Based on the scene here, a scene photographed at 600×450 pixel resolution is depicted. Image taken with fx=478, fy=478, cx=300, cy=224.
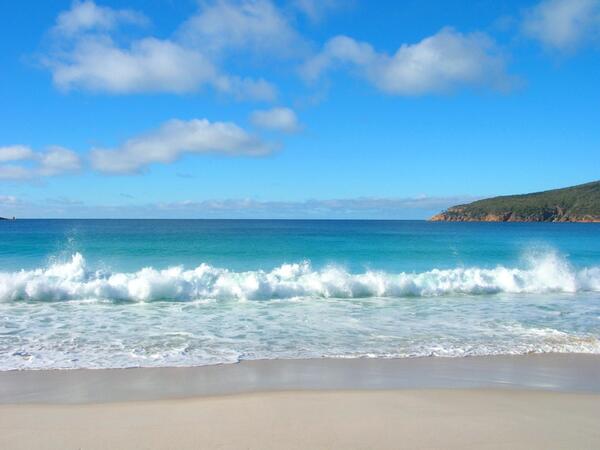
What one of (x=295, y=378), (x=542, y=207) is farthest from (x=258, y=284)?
(x=542, y=207)

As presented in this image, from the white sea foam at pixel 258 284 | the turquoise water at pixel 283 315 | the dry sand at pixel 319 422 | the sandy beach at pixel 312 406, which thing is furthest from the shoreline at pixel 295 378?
the white sea foam at pixel 258 284

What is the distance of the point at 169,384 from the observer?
710 cm

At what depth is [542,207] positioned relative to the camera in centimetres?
12425

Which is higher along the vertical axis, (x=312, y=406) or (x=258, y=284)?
(x=258, y=284)

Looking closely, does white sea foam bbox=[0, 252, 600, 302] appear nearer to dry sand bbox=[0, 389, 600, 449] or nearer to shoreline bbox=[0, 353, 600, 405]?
shoreline bbox=[0, 353, 600, 405]

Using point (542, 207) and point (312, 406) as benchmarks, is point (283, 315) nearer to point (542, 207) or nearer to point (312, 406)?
point (312, 406)

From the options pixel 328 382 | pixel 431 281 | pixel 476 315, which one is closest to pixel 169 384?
pixel 328 382

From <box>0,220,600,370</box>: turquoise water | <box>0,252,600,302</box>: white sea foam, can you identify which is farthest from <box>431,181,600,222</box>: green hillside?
<box>0,220,600,370</box>: turquoise water

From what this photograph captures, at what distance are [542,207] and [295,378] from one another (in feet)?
436

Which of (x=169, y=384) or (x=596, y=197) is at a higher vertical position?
(x=596, y=197)

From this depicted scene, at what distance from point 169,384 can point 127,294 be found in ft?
31.0

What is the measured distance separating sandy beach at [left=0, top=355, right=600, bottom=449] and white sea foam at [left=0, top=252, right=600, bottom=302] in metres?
8.34

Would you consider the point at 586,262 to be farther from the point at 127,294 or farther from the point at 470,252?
the point at 127,294

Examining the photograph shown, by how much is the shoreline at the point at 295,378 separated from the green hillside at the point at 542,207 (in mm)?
121420
